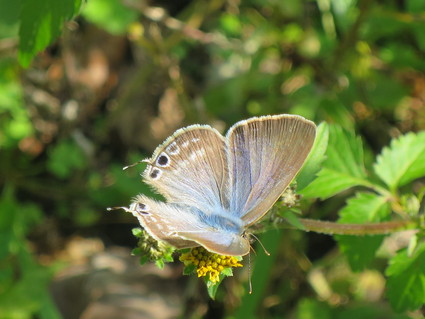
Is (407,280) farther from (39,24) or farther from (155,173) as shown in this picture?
(39,24)

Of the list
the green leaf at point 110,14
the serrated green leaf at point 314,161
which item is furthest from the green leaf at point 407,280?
the green leaf at point 110,14

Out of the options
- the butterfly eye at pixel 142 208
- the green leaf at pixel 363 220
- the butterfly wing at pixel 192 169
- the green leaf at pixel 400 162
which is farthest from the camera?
the green leaf at pixel 400 162

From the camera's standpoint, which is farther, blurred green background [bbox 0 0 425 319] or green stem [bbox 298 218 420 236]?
blurred green background [bbox 0 0 425 319]

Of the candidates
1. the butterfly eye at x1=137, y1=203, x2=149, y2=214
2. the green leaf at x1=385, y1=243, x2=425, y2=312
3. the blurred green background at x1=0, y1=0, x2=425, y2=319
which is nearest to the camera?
the butterfly eye at x1=137, y1=203, x2=149, y2=214

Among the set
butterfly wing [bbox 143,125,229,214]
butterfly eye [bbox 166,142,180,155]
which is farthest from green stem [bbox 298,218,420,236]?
butterfly eye [bbox 166,142,180,155]

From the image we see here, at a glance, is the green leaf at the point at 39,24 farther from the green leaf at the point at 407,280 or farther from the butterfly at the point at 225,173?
the green leaf at the point at 407,280

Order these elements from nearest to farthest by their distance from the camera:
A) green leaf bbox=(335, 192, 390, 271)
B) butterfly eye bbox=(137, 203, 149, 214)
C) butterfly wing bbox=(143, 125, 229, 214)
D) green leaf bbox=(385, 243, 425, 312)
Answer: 1. butterfly eye bbox=(137, 203, 149, 214)
2. butterfly wing bbox=(143, 125, 229, 214)
3. green leaf bbox=(385, 243, 425, 312)
4. green leaf bbox=(335, 192, 390, 271)

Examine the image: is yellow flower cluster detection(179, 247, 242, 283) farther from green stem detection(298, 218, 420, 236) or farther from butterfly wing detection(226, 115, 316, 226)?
green stem detection(298, 218, 420, 236)
